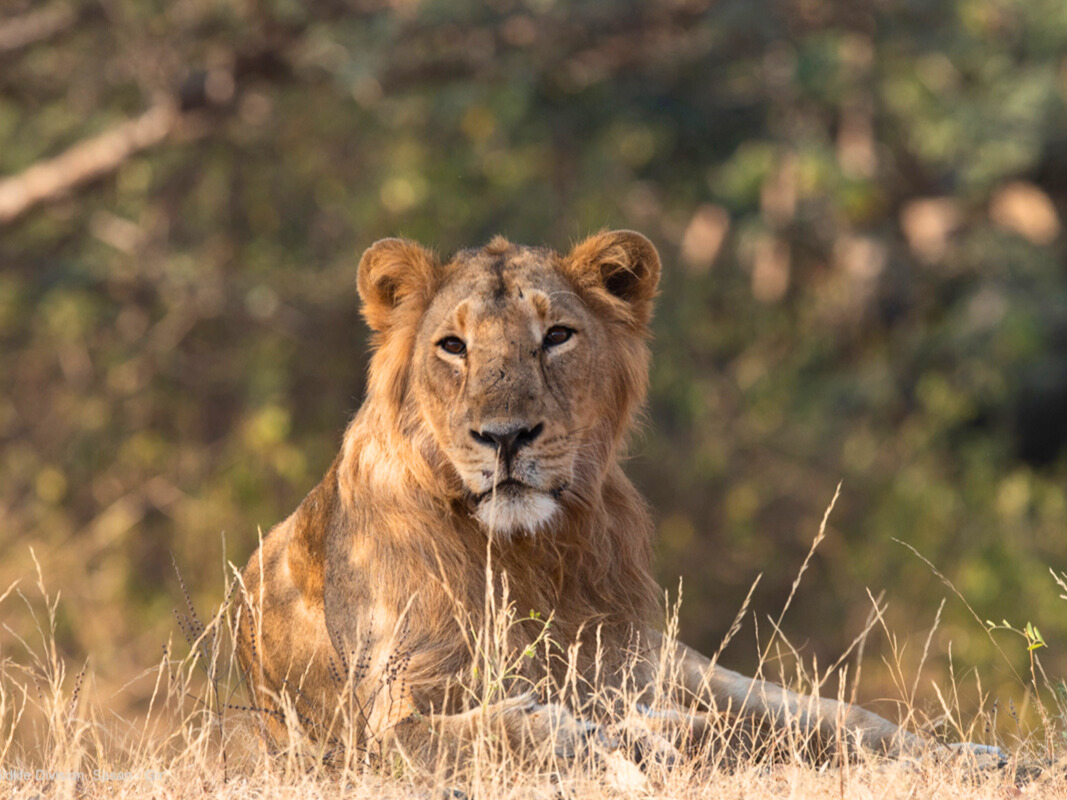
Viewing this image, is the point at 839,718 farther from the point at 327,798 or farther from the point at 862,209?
the point at 862,209

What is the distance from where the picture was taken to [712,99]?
42.6ft

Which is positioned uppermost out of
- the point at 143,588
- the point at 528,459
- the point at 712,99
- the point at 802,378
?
the point at 712,99

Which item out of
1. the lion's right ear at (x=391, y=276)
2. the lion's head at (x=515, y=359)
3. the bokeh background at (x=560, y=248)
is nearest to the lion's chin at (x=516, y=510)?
the lion's head at (x=515, y=359)

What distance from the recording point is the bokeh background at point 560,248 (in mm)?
Result: 11859

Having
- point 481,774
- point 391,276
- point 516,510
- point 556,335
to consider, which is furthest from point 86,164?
point 481,774

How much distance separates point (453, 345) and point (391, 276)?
462mm

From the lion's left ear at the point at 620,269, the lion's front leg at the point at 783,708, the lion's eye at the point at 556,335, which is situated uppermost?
the lion's left ear at the point at 620,269

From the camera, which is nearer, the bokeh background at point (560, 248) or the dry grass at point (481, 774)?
the dry grass at point (481, 774)

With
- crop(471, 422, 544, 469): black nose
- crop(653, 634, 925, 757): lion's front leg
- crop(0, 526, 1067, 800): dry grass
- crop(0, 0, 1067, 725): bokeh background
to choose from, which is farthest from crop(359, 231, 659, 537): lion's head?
crop(0, 0, 1067, 725): bokeh background

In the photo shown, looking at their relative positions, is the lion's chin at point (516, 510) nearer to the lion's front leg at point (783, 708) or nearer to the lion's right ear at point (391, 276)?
the lion's front leg at point (783, 708)

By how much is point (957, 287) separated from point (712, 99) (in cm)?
362

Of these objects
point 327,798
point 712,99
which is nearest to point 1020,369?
point 712,99

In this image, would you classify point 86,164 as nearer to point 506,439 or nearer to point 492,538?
point 492,538

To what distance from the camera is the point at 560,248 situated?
12.7m
